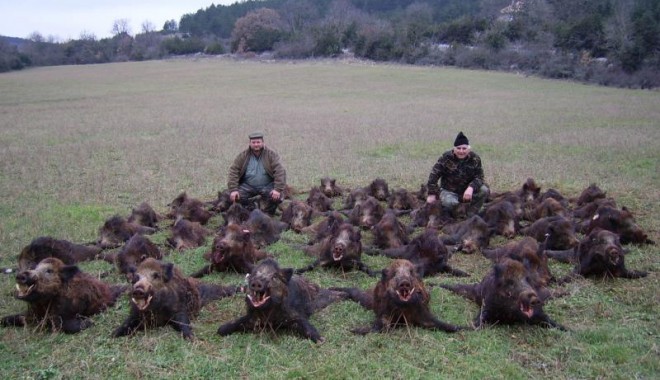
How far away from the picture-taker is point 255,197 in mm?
11273

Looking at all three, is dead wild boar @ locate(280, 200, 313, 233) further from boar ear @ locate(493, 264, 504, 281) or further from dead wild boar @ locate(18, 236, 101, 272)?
boar ear @ locate(493, 264, 504, 281)

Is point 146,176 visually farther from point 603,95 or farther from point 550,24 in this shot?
point 550,24

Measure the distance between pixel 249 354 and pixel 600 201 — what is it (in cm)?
678

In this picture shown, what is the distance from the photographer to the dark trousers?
36.2ft

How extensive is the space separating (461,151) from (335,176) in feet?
14.4

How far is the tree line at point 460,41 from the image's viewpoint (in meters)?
45.2

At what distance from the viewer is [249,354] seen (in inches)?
218

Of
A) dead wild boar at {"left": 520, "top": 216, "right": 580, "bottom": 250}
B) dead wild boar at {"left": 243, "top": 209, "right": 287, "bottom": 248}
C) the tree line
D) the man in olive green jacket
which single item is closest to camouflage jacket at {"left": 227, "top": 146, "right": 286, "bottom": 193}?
the man in olive green jacket

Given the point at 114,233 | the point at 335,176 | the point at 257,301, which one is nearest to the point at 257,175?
the point at 114,233

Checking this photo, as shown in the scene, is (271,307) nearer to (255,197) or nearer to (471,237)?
(471,237)

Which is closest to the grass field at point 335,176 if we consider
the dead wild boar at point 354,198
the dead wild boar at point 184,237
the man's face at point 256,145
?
the dead wild boar at point 184,237

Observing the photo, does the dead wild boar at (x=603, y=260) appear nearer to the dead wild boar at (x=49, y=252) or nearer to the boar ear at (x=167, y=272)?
the boar ear at (x=167, y=272)

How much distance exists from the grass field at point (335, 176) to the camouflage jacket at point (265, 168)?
1.52m

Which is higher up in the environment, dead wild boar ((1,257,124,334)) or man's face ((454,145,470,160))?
man's face ((454,145,470,160))
